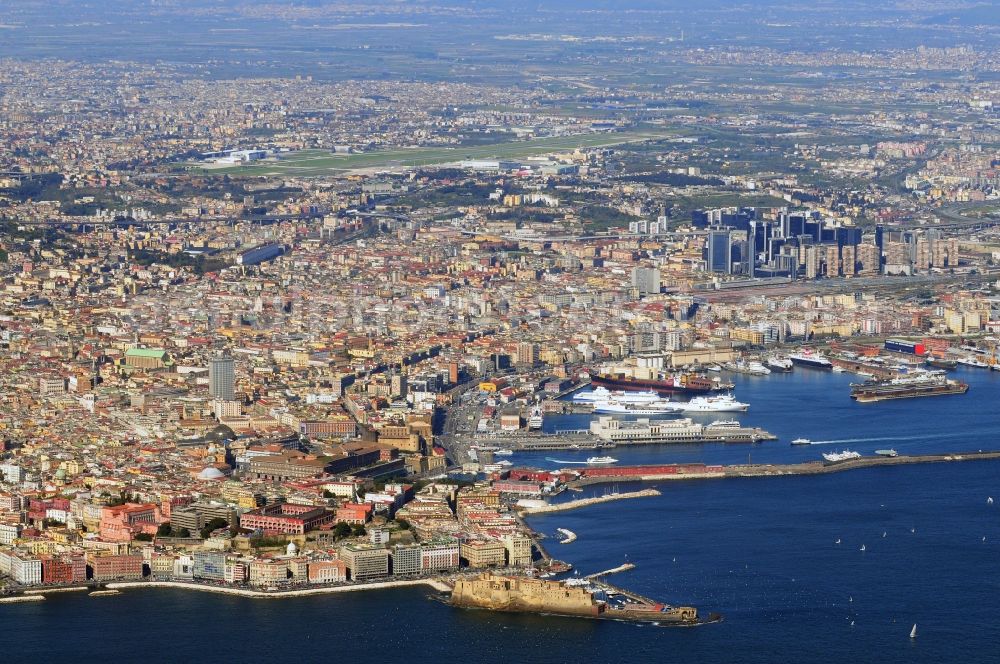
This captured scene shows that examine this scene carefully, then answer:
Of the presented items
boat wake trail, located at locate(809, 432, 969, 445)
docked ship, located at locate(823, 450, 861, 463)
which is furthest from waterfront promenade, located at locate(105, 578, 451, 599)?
boat wake trail, located at locate(809, 432, 969, 445)

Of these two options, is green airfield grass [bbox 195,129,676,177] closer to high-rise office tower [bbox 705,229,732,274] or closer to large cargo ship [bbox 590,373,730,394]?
high-rise office tower [bbox 705,229,732,274]

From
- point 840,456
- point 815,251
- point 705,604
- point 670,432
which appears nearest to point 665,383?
point 670,432

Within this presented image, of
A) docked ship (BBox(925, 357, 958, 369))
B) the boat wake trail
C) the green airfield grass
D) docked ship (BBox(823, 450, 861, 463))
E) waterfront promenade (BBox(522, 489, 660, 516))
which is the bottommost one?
the green airfield grass

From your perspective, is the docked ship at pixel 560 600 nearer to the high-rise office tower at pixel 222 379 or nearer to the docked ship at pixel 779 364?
the high-rise office tower at pixel 222 379

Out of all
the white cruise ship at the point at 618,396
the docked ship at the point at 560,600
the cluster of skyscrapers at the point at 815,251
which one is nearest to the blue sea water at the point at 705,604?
the docked ship at the point at 560,600

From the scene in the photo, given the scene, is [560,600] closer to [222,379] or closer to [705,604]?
[705,604]

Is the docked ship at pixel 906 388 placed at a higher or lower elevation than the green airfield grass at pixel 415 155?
higher

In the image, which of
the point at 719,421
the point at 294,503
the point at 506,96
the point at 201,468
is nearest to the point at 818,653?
the point at 294,503
